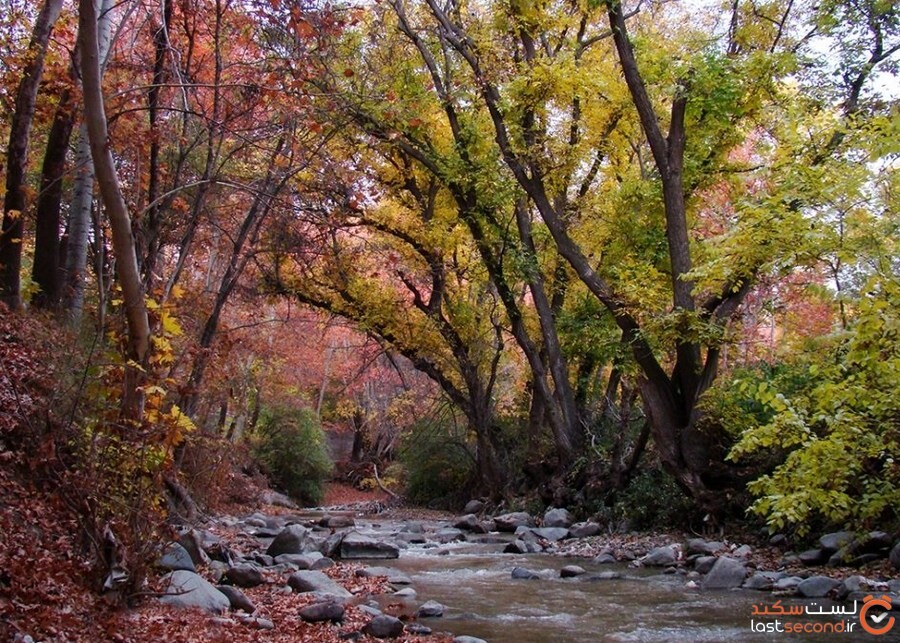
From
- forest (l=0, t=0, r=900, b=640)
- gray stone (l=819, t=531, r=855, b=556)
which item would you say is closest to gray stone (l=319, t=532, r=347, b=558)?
forest (l=0, t=0, r=900, b=640)

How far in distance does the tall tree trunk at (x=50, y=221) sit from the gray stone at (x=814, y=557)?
929 cm

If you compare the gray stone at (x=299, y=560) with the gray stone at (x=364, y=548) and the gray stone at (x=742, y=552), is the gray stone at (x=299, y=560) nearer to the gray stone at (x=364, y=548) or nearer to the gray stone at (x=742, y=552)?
the gray stone at (x=364, y=548)

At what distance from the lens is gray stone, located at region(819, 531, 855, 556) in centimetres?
776

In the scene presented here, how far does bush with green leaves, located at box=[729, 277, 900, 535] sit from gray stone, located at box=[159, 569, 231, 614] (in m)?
3.96

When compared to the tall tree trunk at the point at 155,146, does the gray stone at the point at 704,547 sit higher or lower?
lower

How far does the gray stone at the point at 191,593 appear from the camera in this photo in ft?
17.6

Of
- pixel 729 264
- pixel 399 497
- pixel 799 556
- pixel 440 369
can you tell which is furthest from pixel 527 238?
pixel 399 497

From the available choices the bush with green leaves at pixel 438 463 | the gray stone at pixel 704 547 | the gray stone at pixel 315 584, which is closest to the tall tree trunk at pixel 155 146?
the gray stone at pixel 315 584

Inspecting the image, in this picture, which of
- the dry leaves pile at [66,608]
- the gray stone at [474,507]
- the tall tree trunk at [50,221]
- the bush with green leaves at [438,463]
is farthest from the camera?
the bush with green leaves at [438,463]

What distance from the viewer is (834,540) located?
8.05 metres

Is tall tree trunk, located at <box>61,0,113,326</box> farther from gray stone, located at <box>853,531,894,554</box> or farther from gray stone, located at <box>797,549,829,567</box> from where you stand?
gray stone, located at <box>853,531,894,554</box>

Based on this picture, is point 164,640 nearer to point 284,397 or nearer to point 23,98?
point 23,98

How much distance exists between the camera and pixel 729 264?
26.2 ft

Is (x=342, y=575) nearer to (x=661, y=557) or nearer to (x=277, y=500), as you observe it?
(x=661, y=557)
